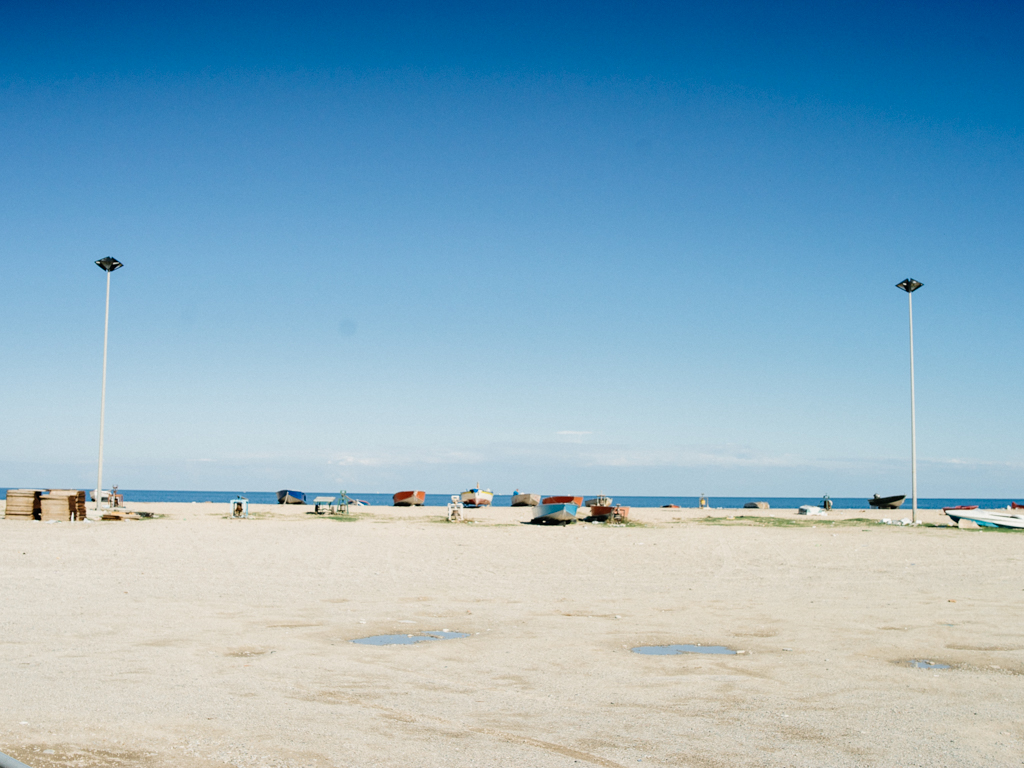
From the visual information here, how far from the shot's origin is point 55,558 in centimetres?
1934

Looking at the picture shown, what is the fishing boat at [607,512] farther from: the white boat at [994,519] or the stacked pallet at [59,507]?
the stacked pallet at [59,507]

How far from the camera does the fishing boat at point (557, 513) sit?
41.2 m

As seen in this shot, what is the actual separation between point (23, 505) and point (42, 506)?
794mm

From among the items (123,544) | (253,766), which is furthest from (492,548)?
(253,766)

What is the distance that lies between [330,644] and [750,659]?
497cm

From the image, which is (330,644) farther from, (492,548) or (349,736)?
(492,548)

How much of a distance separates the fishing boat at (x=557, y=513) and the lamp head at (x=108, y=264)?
23052 millimetres

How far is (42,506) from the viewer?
31844 millimetres

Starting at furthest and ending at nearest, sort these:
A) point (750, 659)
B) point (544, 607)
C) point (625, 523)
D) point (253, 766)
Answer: point (625, 523) < point (544, 607) < point (750, 659) < point (253, 766)

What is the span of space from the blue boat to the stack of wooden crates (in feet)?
68.4

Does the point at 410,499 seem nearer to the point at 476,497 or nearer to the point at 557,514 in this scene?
the point at 476,497

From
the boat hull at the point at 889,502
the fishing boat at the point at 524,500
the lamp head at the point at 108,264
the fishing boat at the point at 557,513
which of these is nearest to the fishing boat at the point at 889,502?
the boat hull at the point at 889,502

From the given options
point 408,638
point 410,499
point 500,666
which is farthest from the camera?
point 410,499

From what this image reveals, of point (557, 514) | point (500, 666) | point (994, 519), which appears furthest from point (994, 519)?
point (500, 666)
